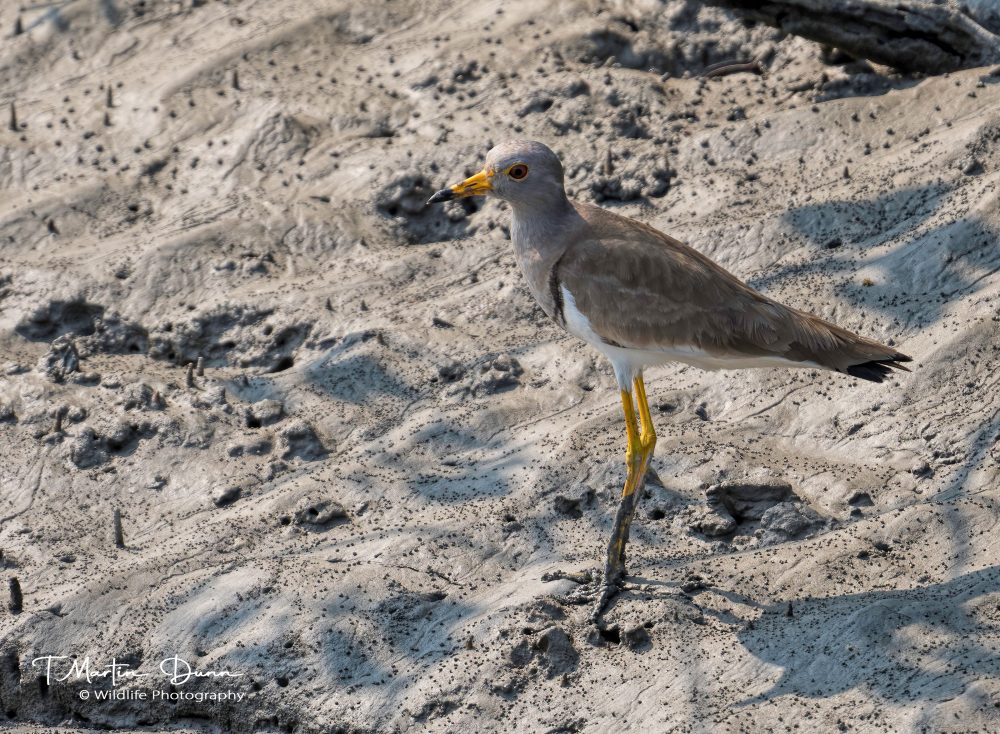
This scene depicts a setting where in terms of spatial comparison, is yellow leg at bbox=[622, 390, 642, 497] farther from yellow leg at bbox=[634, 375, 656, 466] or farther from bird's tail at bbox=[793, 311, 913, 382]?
bird's tail at bbox=[793, 311, 913, 382]

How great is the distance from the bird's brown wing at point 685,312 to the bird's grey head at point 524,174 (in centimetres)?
24

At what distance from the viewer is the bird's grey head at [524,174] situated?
19.2ft

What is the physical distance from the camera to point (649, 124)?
26.0 ft

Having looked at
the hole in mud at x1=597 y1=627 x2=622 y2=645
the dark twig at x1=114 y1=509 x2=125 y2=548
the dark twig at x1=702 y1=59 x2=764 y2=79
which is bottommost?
the hole in mud at x1=597 y1=627 x2=622 y2=645

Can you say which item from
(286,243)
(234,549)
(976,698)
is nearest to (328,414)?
(234,549)

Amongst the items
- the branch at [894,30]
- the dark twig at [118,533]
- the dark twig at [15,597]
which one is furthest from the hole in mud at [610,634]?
the branch at [894,30]

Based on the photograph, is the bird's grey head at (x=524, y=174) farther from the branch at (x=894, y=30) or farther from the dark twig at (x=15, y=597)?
the dark twig at (x=15, y=597)

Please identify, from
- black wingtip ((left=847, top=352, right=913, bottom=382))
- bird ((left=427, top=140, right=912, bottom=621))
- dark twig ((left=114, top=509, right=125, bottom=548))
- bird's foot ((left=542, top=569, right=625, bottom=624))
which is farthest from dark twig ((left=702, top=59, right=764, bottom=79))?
dark twig ((left=114, top=509, right=125, bottom=548))

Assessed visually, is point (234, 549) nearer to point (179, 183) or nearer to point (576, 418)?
point (576, 418)

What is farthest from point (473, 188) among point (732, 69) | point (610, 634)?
point (732, 69)

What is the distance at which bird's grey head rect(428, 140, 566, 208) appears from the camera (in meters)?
5.86

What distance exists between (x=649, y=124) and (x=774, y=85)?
2.53 feet

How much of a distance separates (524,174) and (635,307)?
740 millimetres

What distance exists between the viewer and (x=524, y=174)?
587 centimetres
